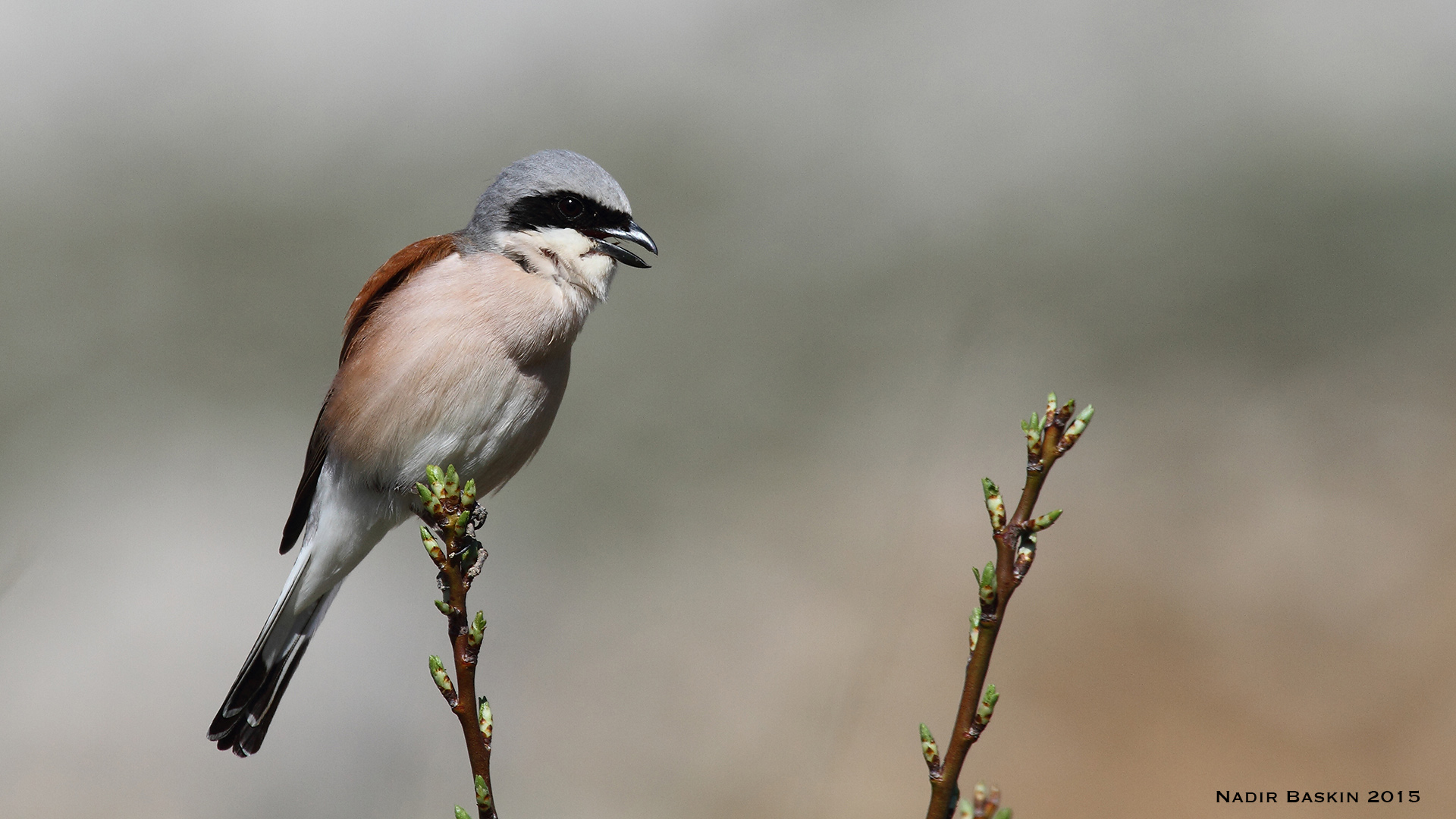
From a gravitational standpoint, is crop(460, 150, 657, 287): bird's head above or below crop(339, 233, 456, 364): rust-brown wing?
above

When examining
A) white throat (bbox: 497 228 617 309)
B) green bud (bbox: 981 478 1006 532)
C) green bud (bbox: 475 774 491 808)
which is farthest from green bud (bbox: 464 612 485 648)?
white throat (bbox: 497 228 617 309)

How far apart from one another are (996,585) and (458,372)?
202 cm

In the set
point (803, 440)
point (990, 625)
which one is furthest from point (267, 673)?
point (803, 440)

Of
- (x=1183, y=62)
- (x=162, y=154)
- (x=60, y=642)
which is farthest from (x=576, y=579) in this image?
(x=1183, y=62)

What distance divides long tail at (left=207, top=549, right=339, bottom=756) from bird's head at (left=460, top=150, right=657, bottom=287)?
1.41 m

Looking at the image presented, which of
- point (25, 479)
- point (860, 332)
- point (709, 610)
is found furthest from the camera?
point (860, 332)

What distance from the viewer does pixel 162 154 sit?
1067cm

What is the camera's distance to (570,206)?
3.38 m

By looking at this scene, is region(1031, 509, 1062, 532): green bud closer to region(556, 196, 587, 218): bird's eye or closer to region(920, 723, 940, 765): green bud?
region(920, 723, 940, 765): green bud

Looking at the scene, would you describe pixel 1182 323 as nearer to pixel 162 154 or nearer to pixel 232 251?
pixel 232 251

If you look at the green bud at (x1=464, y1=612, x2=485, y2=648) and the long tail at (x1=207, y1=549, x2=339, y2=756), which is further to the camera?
the long tail at (x1=207, y1=549, x2=339, y2=756)

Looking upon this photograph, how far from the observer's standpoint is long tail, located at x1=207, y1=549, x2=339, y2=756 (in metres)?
3.52

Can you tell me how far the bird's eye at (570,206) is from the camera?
11.0 feet

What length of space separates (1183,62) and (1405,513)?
21.6 feet
